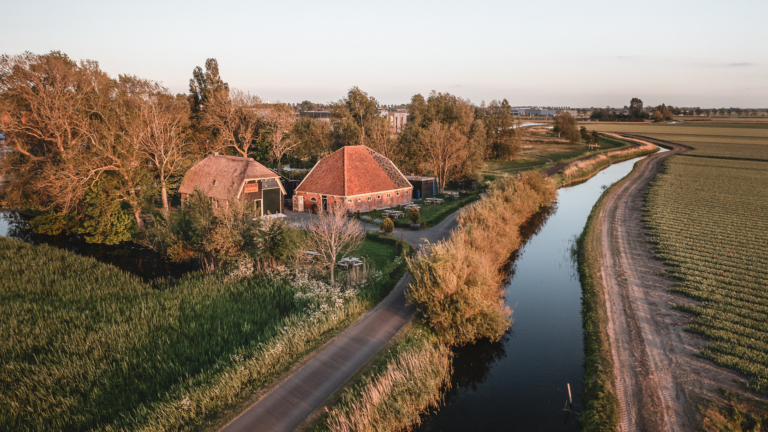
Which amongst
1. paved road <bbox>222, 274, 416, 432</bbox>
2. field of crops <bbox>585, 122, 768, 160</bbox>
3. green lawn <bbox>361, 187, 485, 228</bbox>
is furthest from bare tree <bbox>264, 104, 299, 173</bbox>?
field of crops <bbox>585, 122, 768, 160</bbox>

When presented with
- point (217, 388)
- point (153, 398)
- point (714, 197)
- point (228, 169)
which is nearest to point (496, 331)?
point (217, 388)

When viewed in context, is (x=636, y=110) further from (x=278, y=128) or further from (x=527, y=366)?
(x=527, y=366)

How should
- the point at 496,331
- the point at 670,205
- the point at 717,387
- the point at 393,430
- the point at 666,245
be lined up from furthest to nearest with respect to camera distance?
1. the point at 670,205
2. the point at 666,245
3. the point at 496,331
4. the point at 717,387
5. the point at 393,430

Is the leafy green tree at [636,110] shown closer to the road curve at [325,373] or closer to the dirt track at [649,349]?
the dirt track at [649,349]

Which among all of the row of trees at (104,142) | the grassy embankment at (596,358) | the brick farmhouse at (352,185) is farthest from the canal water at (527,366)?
the row of trees at (104,142)

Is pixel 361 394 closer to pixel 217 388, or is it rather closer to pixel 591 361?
pixel 217 388

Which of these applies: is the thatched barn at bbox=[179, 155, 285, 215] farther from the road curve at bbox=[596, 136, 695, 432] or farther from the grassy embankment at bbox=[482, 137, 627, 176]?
the grassy embankment at bbox=[482, 137, 627, 176]
